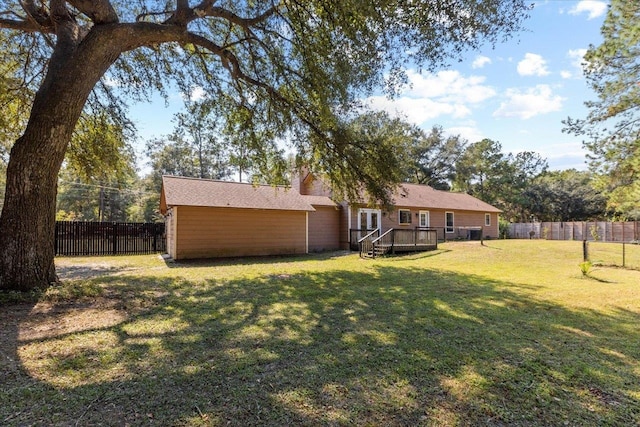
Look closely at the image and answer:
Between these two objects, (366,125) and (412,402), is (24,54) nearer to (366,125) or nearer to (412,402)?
(366,125)

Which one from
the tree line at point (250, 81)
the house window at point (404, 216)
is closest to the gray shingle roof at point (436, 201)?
the house window at point (404, 216)

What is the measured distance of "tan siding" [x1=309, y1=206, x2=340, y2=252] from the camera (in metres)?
17.2

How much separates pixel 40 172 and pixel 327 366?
597 cm

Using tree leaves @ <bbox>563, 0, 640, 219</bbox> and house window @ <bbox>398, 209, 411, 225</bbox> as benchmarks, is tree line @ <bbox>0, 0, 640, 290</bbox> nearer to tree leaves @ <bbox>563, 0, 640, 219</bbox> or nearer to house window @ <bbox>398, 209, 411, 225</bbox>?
tree leaves @ <bbox>563, 0, 640, 219</bbox>

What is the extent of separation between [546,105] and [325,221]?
11.0 meters

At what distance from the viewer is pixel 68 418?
7.44 ft

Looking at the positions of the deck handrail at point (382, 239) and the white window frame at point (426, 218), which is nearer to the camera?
the deck handrail at point (382, 239)

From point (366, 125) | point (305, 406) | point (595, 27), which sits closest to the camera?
point (305, 406)

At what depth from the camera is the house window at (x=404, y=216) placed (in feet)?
65.2

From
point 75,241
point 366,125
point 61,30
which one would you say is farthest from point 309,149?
point 75,241

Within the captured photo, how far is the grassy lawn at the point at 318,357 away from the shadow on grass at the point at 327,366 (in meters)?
0.02

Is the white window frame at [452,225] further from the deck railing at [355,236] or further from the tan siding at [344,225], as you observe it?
the tan siding at [344,225]

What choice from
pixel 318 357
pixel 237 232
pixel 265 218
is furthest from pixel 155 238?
pixel 318 357

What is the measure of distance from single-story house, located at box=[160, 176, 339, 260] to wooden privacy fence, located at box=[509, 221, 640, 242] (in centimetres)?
1895
